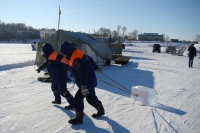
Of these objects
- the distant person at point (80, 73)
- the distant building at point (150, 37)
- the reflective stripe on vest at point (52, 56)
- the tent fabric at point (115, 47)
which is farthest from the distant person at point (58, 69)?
the distant building at point (150, 37)

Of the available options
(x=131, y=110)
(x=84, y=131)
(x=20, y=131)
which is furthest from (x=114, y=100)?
(x=20, y=131)

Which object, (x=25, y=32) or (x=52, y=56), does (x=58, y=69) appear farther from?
(x=25, y=32)

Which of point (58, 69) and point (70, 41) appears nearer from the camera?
point (58, 69)

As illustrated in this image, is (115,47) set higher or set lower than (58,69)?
higher

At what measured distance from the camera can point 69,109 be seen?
5.41 meters

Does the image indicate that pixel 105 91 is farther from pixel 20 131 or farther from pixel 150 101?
pixel 20 131

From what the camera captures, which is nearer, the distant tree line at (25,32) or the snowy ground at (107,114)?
the snowy ground at (107,114)

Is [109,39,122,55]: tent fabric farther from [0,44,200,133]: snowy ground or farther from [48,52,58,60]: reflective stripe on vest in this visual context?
[48,52,58,60]: reflective stripe on vest

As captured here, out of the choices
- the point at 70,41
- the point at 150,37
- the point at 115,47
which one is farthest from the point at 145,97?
the point at 150,37

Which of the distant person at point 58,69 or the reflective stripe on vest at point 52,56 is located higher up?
the reflective stripe on vest at point 52,56

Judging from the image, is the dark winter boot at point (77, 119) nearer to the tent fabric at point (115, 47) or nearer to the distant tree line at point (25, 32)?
the tent fabric at point (115, 47)

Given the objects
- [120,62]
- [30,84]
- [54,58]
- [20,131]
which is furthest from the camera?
[120,62]

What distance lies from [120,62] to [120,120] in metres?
10.9

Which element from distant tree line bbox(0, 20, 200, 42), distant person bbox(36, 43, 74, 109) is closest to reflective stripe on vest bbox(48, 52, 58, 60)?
distant person bbox(36, 43, 74, 109)
